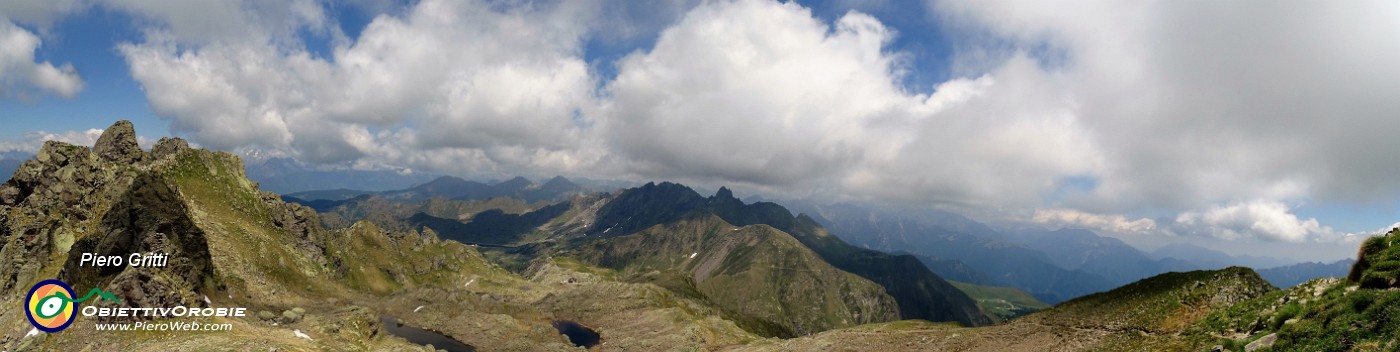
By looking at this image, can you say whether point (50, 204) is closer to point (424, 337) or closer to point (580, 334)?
point (424, 337)

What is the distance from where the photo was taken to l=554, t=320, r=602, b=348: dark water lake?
174 meters

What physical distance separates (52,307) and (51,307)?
0.28 feet

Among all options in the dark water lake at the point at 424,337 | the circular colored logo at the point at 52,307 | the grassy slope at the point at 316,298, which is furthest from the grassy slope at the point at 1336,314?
the dark water lake at the point at 424,337

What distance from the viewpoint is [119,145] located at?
500 ft

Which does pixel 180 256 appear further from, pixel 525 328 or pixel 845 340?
pixel 845 340

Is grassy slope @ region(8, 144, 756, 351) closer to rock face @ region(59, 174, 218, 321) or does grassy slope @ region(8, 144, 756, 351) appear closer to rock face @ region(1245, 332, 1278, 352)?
rock face @ region(59, 174, 218, 321)

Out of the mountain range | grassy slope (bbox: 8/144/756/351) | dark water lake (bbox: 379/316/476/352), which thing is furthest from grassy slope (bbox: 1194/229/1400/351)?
dark water lake (bbox: 379/316/476/352)

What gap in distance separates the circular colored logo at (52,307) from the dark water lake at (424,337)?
76570mm

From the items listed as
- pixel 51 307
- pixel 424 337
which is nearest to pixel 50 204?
pixel 51 307

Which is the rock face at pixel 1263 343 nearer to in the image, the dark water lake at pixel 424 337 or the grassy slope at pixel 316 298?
the grassy slope at pixel 316 298

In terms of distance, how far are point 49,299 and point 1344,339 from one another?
125965mm

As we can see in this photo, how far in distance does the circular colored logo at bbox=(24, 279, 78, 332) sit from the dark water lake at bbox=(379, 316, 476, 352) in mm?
76570

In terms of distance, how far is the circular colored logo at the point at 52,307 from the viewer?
2625 inches

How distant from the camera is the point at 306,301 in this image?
159m
